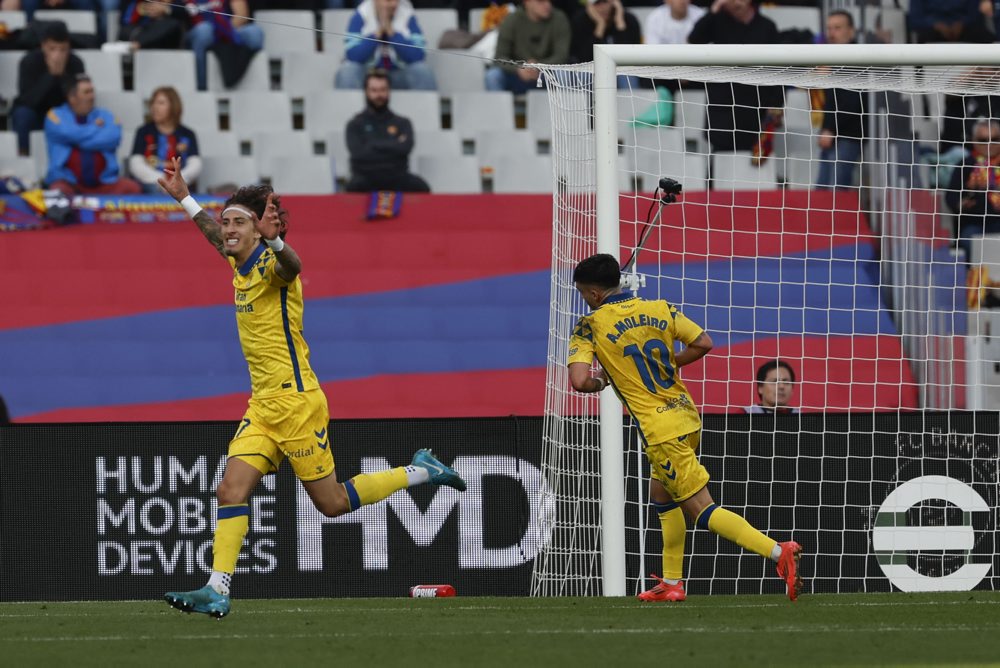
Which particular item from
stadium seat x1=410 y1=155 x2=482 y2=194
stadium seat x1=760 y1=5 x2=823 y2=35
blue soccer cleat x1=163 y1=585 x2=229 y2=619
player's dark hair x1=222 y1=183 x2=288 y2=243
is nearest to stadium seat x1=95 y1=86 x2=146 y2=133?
stadium seat x1=410 y1=155 x2=482 y2=194

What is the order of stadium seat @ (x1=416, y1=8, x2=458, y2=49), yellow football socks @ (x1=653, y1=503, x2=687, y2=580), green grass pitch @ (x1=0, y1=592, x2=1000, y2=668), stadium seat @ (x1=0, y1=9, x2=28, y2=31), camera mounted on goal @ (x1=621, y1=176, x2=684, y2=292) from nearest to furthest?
green grass pitch @ (x1=0, y1=592, x2=1000, y2=668), yellow football socks @ (x1=653, y1=503, x2=687, y2=580), camera mounted on goal @ (x1=621, y1=176, x2=684, y2=292), stadium seat @ (x1=0, y1=9, x2=28, y2=31), stadium seat @ (x1=416, y1=8, x2=458, y2=49)

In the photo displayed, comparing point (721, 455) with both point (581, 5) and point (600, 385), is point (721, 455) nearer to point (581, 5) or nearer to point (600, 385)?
point (600, 385)

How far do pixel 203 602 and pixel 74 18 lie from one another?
442 inches

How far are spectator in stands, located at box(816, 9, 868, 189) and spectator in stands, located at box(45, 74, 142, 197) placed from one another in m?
6.29

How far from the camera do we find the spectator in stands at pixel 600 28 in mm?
16188

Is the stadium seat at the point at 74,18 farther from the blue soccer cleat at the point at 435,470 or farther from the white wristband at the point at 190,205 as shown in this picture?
the blue soccer cleat at the point at 435,470

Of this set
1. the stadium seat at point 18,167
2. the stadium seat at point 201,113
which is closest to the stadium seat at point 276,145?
the stadium seat at point 201,113

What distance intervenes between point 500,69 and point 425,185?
1710 mm

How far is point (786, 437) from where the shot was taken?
32.2 feet

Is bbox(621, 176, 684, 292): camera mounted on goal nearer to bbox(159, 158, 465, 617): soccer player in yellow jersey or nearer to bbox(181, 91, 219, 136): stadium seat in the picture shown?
bbox(159, 158, 465, 617): soccer player in yellow jersey

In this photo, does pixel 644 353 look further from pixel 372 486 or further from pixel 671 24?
pixel 671 24

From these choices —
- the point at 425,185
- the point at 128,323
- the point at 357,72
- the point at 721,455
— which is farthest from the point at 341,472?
the point at 357,72

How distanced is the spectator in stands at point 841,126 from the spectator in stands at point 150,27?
21.1ft

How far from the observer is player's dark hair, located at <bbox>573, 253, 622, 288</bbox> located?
7969 millimetres
